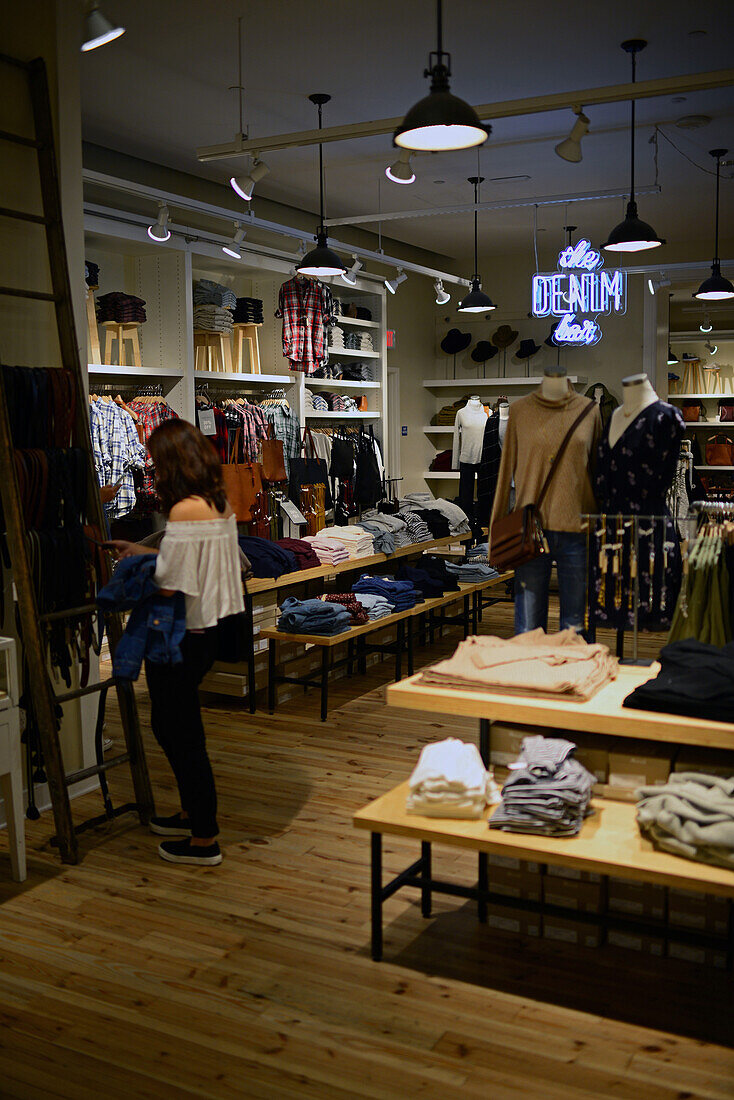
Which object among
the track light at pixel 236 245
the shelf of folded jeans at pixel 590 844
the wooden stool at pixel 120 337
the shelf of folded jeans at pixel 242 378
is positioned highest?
the track light at pixel 236 245

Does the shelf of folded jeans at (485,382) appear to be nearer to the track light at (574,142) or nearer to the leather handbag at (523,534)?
the track light at (574,142)

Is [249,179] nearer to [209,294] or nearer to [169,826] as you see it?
[209,294]

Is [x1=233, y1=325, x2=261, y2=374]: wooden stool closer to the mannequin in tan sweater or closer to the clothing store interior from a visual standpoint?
the clothing store interior

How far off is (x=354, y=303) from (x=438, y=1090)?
28.9ft

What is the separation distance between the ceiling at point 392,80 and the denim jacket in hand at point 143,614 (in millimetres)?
3096

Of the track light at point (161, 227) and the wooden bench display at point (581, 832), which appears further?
the track light at point (161, 227)

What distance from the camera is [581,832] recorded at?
9.29ft

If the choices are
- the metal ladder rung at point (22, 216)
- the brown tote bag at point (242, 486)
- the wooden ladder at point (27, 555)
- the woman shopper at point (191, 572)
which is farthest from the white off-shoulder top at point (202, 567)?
the brown tote bag at point (242, 486)

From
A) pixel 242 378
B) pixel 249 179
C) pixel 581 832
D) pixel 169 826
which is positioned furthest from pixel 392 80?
pixel 581 832

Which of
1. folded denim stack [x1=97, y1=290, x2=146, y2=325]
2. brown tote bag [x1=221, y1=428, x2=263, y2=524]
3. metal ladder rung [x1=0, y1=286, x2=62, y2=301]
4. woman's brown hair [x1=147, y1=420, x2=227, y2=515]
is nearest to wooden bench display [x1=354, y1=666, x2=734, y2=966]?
woman's brown hair [x1=147, y1=420, x2=227, y2=515]

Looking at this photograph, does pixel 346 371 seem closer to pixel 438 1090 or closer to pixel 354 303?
pixel 354 303

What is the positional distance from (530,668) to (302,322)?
592cm

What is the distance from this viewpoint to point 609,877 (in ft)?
10.3

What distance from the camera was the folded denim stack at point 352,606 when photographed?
240 inches
